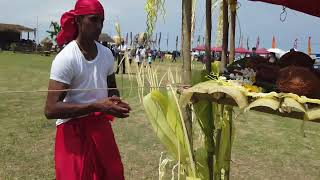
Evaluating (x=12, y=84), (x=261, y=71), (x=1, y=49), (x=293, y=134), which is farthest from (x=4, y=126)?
(x=1, y=49)

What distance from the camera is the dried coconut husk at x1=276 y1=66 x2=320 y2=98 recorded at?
237 centimetres

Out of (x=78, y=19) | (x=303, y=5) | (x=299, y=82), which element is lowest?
(x=299, y=82)

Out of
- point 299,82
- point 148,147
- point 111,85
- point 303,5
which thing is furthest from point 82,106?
point 148,147

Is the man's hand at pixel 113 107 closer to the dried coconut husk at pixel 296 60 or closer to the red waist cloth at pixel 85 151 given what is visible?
the red waist cloth at pixel 85 151

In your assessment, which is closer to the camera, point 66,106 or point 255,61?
point 66,106

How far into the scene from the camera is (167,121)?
2.94 m

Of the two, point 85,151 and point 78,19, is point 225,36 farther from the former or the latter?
point 85,151

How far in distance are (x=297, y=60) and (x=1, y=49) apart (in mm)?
43122

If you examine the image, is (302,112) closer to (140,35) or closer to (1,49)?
(140,35)

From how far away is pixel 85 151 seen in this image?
9.56 ft

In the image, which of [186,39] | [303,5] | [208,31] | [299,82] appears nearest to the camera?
[299,82]

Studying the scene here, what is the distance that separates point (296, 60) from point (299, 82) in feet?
1.25

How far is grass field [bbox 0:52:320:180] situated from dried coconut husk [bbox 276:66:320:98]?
5.38ft

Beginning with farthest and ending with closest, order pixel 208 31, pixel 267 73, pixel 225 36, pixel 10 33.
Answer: pixel 10 33, pixel 225 36, pixel 208 31, pixel 267 73
